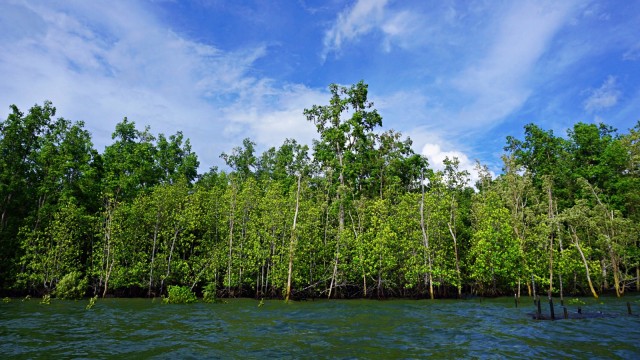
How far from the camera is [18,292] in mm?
40219

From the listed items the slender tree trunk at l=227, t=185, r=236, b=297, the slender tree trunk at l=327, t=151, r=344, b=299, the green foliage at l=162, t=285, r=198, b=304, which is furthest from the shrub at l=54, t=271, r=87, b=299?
the slender tree trunk at l=327, t=151, r=344, b=299

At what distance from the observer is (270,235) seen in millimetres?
42094

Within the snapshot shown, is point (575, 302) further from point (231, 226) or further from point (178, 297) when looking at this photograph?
point (178, 297)

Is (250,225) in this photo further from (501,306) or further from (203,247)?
(501,306)

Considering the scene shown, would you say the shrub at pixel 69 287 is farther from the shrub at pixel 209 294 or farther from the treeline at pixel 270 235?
the shrub at pixel 209 294

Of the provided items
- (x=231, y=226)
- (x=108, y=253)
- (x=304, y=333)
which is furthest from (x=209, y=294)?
(x=304, y=333)

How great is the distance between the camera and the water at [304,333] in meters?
16.9

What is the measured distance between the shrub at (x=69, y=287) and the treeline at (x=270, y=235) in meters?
0.42

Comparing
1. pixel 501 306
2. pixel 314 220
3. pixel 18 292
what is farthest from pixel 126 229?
pixel 501 306

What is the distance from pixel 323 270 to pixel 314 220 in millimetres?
6370

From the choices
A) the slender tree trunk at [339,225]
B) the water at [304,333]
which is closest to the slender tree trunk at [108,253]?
the water at [304,333]

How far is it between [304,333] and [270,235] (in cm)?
2095

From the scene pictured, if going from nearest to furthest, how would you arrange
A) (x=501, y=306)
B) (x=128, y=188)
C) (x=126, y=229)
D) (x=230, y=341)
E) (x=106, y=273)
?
(x=230, y=341), (x=501, y=306), (x=106, y=273), (x=126, y=229), (x=128, y=188)

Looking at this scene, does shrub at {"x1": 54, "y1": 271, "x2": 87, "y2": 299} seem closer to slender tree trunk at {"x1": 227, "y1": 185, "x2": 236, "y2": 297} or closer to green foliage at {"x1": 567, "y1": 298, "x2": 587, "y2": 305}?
slender tree trunk at {"x1": 227, "y1": 185, "x2": 236, "y2": 297}
